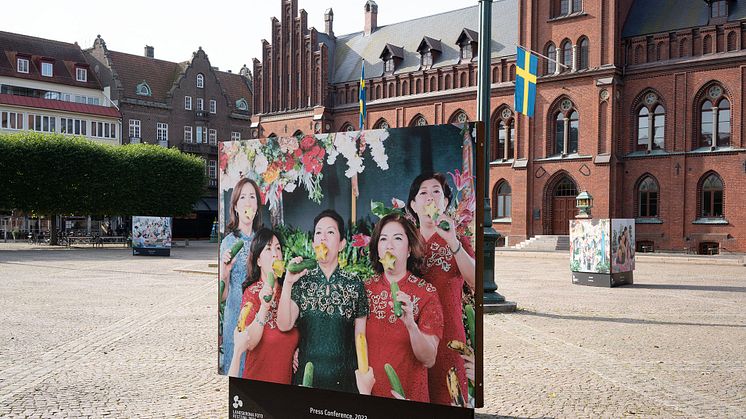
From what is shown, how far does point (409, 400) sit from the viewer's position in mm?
4863

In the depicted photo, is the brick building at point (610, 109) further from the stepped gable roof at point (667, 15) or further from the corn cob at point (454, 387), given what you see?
the corn cob at point (454, 387)

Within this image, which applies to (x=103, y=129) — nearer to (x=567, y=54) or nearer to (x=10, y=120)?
(x=10, y=120)

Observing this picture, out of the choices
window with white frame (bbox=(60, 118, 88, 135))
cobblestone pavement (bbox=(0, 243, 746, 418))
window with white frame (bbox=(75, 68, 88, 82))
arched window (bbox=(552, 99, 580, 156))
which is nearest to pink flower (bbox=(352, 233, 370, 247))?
cobblestone pavement (bbox=(0, 243, 746, 418))

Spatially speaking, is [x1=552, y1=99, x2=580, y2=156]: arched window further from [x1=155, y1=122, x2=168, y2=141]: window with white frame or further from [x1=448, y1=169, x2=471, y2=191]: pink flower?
[x1=155, y1=122, x2=168, y2=141]: window with white frame

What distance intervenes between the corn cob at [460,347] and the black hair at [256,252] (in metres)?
1.68

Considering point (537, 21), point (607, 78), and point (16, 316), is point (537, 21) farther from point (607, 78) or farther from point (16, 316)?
point (16, 316)

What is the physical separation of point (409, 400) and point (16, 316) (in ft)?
34.2

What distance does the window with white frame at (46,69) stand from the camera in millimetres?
59750

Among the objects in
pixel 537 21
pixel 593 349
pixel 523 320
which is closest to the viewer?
pixel 593 349

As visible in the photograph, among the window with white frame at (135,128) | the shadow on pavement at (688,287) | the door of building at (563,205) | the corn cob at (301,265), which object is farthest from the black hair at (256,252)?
the window with white frame at (135,128)

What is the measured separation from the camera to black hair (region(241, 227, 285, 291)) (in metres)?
5.50

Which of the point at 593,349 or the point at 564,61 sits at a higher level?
the point at 564,61

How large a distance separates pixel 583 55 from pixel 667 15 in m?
4.90

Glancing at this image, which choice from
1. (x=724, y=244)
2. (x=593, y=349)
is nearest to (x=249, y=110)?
(x=724, y=244)
